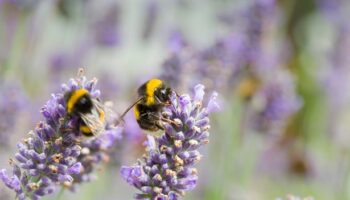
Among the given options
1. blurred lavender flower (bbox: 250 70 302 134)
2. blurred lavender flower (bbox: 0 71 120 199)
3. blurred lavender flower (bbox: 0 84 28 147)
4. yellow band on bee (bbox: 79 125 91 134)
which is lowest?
blurred lavender flower (bbox: 0 71 120 199)

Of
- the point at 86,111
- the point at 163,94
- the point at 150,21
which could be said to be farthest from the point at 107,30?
the point at 86,111

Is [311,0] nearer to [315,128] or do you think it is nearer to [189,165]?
[315,128]

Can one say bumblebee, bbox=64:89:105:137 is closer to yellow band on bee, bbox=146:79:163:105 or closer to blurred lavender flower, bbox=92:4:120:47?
yellow band on bee, bbox=146:79:163:105

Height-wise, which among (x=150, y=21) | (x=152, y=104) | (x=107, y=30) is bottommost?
(x=152, y=104)

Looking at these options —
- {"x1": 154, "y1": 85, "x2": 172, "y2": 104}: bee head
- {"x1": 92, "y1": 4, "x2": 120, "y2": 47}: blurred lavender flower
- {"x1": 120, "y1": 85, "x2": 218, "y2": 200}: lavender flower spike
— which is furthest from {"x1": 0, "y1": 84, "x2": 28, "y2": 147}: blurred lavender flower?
{"x1": 92, "y1": 4, "x2": 120, "y2": 47}: blurred lavender flower

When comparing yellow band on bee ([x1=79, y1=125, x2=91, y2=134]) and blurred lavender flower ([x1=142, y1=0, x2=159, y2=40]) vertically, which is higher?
blurred lavender flower ([x1=142, y1=0, x2=159, y2=40])

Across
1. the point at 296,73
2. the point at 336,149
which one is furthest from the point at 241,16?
the point at 296,73

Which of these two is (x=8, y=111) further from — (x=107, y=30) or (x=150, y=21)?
(x=150, y=21)

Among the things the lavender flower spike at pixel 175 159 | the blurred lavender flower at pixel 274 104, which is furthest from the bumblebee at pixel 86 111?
the blurred lavender flower at pixel 274 104
